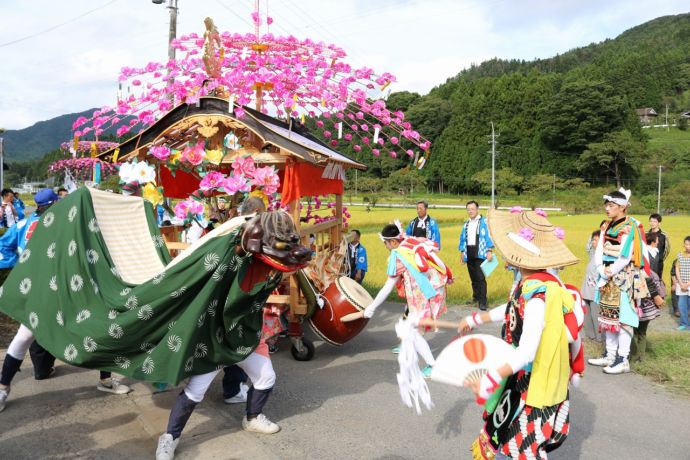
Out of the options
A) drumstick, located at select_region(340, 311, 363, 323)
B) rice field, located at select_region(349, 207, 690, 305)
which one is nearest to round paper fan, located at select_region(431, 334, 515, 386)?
drumstick, located at select_region(340, 311, 363, 323)

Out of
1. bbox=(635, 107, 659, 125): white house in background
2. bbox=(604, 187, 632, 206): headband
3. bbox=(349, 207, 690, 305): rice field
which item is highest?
bbox=(635, 107, 659, 125): white house in background

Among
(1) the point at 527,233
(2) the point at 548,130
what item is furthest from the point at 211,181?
(2) the point at 548,130

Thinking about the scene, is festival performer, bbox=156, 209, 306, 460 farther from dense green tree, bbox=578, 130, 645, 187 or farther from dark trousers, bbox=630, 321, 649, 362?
dense green tree, bbox=578, 130, 645, 187

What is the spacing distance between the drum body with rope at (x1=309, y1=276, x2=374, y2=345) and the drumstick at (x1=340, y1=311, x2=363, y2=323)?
63 mm

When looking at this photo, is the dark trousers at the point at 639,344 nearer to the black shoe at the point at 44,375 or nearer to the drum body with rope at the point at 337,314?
the drum body with rope at the point at 337,314

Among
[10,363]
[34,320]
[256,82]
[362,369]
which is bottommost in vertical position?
[362,369]

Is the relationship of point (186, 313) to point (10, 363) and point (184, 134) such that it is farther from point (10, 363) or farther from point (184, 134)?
point (184, 134)

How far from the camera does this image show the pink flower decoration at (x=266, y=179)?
16.5ft

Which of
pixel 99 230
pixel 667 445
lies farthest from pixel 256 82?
pixel 667 445

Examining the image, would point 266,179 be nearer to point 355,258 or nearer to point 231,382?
Result: point 231,382

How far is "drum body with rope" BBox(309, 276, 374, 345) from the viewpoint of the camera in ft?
18.0

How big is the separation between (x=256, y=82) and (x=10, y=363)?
145 inches

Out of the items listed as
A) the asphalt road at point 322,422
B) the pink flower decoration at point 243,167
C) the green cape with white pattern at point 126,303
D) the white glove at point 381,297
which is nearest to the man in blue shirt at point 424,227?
the white glove at point 381,297

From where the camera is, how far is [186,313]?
124 inches
